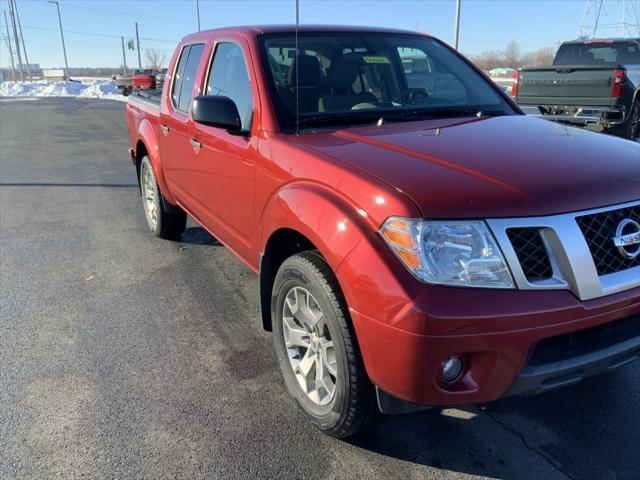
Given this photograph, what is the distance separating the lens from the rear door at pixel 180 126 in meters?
4.26

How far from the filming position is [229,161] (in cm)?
339

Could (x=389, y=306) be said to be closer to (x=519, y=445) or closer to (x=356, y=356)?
(x=356, y=356)

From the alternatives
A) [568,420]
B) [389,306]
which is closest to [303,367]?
[389,306]

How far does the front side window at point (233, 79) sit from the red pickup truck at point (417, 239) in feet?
0.11

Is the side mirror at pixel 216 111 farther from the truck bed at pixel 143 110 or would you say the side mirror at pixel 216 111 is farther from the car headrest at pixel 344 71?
the truck bed at pixel 143 110

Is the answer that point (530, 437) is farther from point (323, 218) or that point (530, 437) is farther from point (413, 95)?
point (413, 95)

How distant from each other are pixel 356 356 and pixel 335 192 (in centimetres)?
69

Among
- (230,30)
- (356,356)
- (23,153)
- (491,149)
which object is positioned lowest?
(23,153)

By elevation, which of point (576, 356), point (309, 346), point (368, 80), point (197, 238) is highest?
point (368, 80)

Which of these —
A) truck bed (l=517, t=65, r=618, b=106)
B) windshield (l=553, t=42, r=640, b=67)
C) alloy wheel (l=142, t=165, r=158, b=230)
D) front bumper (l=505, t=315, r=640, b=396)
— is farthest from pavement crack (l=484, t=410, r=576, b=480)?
windshield (l=553, t=42, r=640, b=67)

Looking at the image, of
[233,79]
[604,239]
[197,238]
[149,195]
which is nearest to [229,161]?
[233,79]

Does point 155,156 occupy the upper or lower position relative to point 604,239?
lower

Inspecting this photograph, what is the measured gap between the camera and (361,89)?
11.5 feet

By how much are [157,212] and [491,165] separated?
12.8 ft
